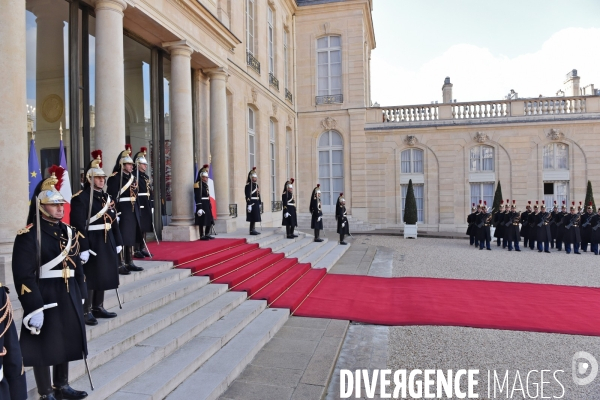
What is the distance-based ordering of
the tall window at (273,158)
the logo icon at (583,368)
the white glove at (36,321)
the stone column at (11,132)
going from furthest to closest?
the tall window at (273,158)
the stone column at (11,132)
the logo icon at (583,368)
the white glove at (36,321)

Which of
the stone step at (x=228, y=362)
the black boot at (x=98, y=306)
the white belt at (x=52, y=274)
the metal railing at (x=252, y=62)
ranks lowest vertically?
the stone step at (x=228, y=362)

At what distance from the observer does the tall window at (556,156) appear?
61.1ft

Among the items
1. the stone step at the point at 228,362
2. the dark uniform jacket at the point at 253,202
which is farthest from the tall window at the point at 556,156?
the stone step at the point at 228,362

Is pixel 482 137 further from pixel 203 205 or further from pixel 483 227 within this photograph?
pixel 203 205

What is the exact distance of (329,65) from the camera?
67.4ft

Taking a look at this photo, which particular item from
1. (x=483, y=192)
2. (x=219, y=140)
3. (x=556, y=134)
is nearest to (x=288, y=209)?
(x=219, y=140)

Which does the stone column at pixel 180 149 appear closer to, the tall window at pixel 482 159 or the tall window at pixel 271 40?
the tall window at pixel 271 40

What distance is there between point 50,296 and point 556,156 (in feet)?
68.6

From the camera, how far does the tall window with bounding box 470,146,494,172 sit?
62.8 ft

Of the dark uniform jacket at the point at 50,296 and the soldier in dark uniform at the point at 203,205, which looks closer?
the dark uniform jacket at the point at 50,296

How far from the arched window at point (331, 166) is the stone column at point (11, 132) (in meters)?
16.5

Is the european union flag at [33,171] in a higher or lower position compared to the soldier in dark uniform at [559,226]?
higher

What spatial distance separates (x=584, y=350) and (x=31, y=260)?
5.67 m

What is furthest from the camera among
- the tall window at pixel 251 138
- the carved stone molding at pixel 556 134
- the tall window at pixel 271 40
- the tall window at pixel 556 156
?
the tall window at pixel 556 156
